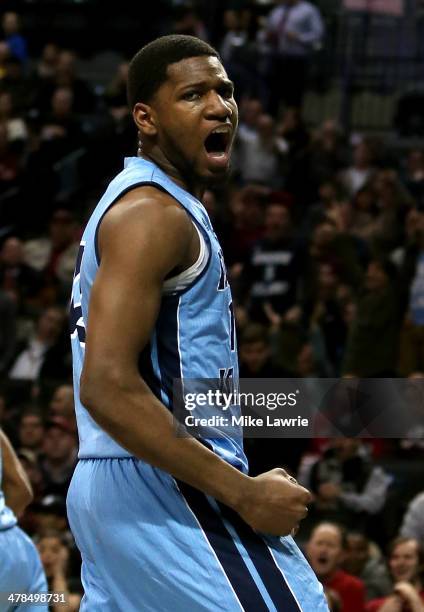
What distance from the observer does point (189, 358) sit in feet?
10.8

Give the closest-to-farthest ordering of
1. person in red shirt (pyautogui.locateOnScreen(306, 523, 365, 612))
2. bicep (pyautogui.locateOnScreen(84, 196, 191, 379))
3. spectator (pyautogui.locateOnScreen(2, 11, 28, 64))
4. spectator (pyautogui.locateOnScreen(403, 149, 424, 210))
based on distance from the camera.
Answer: bicep (pyautogui.locateOnScreen(84, 196, 191, 379))
person in red shirt (pyautogui.locateOnScreen(306, 523, 365, 612))
spectator (pyautogui.locateOnScreen(403, 149, 424, 210))
spectator (pyautogui.locateOnScreen(2, 11, 28, 64))

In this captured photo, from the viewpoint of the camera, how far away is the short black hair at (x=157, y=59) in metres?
3.41

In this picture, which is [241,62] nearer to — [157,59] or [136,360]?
[157,59]

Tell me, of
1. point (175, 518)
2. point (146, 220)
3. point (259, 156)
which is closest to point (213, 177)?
point (146, 220)

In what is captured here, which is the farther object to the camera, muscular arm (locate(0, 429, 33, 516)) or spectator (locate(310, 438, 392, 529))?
spectator (locate(310, 438, 392, 529))

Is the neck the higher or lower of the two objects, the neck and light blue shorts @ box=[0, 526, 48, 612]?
the higher

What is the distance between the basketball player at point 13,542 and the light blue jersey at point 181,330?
163cm

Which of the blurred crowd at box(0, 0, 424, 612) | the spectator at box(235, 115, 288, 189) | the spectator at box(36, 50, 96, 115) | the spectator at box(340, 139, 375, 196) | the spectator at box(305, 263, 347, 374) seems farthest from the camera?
the spectator at box(36, 50, 96, 115)

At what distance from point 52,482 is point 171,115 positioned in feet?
20.4

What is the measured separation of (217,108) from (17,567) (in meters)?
2.23

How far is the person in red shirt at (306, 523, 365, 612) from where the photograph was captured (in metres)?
7.90

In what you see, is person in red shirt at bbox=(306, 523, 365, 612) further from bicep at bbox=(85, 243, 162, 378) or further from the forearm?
bicep at bbox=(85, 243, 162, 378)

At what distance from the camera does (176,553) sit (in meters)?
3.21

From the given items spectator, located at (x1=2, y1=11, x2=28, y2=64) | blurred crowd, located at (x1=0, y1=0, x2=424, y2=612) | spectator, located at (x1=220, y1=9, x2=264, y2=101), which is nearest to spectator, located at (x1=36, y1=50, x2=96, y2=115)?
blurred crowd, located at (x1=0, y1=0, x2=424, y2=612)
